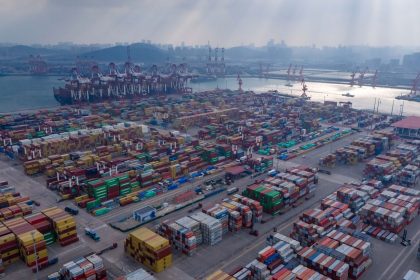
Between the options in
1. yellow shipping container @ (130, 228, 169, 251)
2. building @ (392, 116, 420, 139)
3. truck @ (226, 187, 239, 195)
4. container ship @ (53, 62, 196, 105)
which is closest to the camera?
yellow shipping container @ (130, 228, 169, 251)

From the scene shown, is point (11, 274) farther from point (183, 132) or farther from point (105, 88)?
point (105, 88)

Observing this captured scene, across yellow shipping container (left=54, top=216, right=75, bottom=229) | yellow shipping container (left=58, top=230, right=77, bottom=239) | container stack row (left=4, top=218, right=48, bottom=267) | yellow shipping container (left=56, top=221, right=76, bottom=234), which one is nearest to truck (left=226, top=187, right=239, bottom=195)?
yellow shipping container (left=58, top=230, right=77, bottom=239)

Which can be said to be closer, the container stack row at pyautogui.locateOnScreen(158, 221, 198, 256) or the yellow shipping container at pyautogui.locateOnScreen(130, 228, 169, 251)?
the yellow shipping container at pyautogui.locateOnScreen(130, 228, 169, 251)

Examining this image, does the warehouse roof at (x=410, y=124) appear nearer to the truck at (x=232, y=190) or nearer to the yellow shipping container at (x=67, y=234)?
the truck at (x=232, y=190)

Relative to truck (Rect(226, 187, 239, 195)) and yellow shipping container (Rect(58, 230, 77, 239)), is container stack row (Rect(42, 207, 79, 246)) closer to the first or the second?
yellow shipping container (Rect(58, 230, 77, 239))

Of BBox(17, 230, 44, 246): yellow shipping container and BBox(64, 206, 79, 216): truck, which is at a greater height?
BBox(17, 230, 44, 246): yellow shipping container

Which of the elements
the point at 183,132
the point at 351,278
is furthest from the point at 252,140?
the point at 351,278

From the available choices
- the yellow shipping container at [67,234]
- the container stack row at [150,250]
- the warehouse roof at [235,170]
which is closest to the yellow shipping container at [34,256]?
the yellow shipping container at [67,234]
